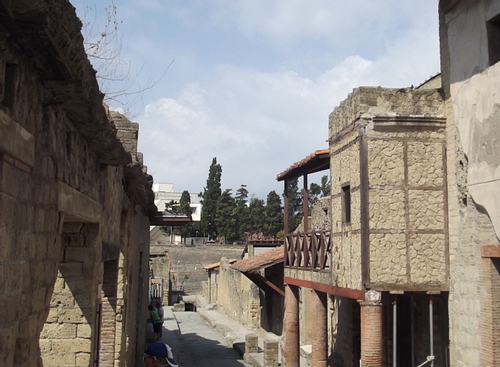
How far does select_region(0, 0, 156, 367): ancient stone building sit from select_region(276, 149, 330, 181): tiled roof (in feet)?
22.4

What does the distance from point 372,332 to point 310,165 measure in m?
4.82

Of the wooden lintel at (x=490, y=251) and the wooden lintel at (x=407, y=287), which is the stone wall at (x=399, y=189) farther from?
the wooden lintel at (x=490, y=251)

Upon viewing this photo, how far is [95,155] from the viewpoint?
18.9 ft

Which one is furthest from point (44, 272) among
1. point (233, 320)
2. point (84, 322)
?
point (233, 320)

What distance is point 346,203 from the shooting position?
10.9 m

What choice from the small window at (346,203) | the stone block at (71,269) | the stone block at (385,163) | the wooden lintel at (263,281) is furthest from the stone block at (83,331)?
the wooden lintel at (263,281)

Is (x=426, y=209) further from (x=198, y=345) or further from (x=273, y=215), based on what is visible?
(x=273, y=215)

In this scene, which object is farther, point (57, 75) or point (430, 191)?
point (430, 191)

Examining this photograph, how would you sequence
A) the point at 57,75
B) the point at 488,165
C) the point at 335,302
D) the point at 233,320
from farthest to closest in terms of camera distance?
the point at 233,320, the point at 335,302, the point at 488,165, the point at 57,75

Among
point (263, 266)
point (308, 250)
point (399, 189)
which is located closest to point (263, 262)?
Result: point (263, 266)

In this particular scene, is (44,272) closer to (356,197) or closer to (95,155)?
(95,155)

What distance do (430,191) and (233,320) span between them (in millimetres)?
16880

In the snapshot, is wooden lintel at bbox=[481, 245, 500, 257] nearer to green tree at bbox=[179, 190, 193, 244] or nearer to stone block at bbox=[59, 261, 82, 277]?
stone block at bbox=[59, 261, 82, 277]

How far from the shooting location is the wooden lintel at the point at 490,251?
7.97 metres
